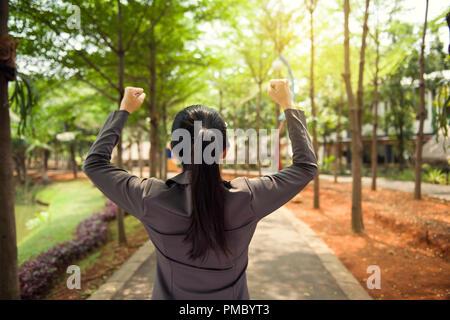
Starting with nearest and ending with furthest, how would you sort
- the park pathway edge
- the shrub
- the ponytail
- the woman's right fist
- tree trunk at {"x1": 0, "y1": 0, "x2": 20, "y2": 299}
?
1. the ponytail
2. the woman's right fist
3. tree trunk at {"x1": 0, "y1": 0, "x2": 20, "y2": 299}
4. the park pathway edge
5. the shrub

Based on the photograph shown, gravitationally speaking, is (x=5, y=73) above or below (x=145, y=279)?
above

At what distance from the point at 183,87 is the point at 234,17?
544 centimetres

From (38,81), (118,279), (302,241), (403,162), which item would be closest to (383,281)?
(302,241)

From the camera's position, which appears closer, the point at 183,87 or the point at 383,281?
the point at 383,281

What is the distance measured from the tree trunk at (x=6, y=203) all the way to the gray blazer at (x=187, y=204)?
257 centimetres

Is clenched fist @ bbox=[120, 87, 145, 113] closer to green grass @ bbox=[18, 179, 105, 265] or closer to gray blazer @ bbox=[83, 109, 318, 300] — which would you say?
gray blazer @ bbox=[83, 109, 318, 300]

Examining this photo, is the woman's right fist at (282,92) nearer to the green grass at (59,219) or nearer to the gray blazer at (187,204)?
the gray blazer at (187,204)

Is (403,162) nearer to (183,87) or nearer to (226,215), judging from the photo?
(183,87)

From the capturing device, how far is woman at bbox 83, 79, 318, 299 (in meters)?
1.21

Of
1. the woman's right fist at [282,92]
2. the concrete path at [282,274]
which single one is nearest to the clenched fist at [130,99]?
the woman's right fist at [282,92]

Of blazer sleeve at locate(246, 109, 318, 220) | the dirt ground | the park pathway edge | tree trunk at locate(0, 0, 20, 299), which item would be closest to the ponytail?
blazer sleeve at locate(246, 109, 318, 220)

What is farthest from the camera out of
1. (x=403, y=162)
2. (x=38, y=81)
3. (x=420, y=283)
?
(x=403, y=162)

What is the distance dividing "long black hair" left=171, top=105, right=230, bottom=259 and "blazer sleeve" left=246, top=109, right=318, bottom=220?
0.49 ft

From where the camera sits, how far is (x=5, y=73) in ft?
10.3
